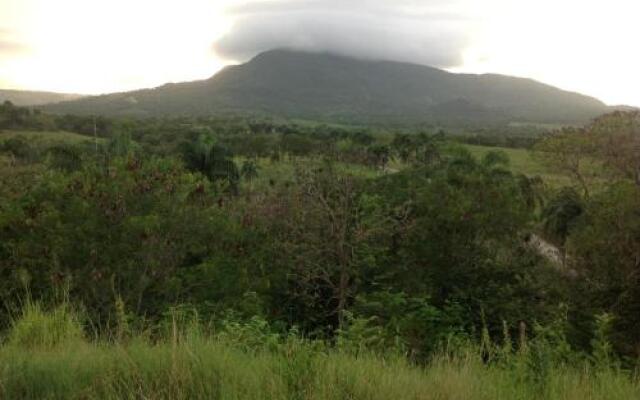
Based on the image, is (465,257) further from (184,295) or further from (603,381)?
(603,381)

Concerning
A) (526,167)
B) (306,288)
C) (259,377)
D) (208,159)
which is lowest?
(526,167)

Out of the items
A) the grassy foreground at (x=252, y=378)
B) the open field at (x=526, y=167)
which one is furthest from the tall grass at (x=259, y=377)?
the open field at (x=526, y=167)

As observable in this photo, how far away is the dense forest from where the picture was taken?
3449 millimetres

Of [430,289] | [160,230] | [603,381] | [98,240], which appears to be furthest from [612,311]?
[98,240]

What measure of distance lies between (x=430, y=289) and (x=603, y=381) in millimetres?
10350

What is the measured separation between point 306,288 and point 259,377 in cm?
917

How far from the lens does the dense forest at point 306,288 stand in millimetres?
3449

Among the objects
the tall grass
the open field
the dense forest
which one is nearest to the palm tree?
the dense forest

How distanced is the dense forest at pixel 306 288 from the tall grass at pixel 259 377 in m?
0.02

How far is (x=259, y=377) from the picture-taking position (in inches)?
130

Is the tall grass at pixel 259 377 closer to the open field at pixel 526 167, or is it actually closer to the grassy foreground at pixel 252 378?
the grassy foreground at pixel 252 378

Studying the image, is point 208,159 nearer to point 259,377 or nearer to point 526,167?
point 259,377

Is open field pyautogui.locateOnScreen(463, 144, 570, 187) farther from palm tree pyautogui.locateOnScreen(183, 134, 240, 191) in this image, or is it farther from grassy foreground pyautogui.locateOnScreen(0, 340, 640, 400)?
grassy foreground pyautogui.locateOnScreen(0, 340, 640, 400)

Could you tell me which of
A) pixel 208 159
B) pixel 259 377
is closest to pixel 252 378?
pixel 259 377
